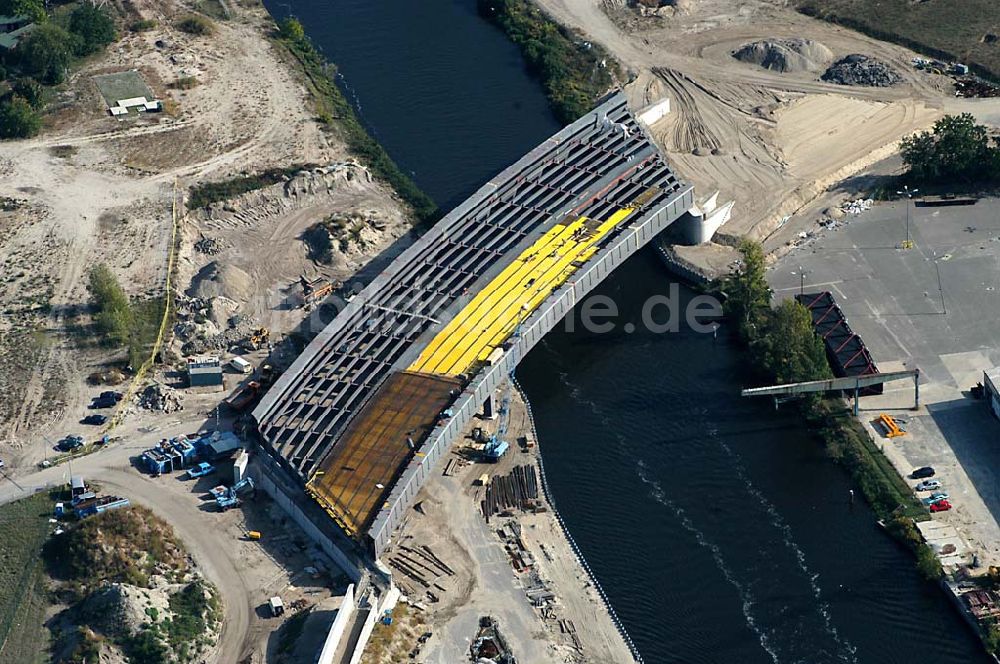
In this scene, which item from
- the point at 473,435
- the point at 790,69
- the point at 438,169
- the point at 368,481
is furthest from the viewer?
the point at 790,69

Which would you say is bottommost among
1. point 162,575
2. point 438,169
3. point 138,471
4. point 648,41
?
point 162,575

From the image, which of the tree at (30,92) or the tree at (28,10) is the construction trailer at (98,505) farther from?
the tree at (28,10)

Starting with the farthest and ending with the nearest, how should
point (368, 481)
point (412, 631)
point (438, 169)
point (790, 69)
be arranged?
point (790, 69), point (438, 169), point (368, 481), point (412, 631)

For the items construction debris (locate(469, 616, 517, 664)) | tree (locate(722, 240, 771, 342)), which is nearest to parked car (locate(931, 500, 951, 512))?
tree (locate(722, 240, 771, 342))

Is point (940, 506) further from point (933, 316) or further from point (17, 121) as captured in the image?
point (17, 121)

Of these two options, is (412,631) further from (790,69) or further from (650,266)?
(790,69)

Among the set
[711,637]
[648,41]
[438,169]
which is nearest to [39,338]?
[438,169]

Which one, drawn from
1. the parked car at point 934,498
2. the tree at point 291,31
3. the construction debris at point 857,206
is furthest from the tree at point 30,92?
the parked car at point 934,498

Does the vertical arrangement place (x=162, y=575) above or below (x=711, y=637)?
above
